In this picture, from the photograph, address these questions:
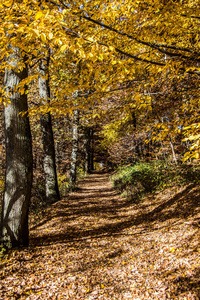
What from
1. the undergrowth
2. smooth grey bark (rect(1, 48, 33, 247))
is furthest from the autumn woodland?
the undergrowth

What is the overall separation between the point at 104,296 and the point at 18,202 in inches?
95.7

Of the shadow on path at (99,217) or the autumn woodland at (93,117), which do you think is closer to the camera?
the autumn woodland at (93,117)

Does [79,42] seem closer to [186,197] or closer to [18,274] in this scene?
[18,274]

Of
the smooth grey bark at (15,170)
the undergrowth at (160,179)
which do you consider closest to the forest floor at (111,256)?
the smooth grey bark at (15,170)

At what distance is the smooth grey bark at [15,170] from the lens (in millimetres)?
→ 4137

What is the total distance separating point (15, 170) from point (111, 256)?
283cm

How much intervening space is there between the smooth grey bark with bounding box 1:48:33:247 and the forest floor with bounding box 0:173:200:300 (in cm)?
44

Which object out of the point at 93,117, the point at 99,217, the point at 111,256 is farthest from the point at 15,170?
the point at 99,217

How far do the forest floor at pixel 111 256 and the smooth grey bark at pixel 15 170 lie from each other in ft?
1.44

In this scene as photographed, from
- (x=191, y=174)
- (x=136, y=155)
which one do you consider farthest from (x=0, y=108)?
(x=136, y=155)

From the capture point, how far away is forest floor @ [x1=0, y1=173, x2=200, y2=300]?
3.08 metres

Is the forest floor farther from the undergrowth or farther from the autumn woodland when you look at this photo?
the undergrowth

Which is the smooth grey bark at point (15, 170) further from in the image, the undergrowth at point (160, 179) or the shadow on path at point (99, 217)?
the undergrowth at point (160, 179)

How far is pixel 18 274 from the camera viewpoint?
3457 mm
